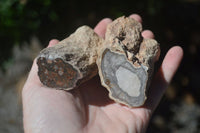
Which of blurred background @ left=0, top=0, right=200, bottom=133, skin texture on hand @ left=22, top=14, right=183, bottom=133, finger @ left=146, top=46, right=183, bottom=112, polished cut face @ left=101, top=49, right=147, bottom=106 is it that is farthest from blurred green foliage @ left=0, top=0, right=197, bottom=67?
polished cut face @ left=101, top=49, right=147, bottom=106

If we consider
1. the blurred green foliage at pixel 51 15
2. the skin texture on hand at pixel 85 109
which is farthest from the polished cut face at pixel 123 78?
the blurred green foliage at pixel 51 15

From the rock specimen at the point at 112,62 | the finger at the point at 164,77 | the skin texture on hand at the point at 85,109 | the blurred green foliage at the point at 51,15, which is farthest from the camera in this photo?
the blurred green foliage at the point at 51,15

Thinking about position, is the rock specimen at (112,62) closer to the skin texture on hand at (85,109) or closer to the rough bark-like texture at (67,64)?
the rough bark-like texture at (67,64)

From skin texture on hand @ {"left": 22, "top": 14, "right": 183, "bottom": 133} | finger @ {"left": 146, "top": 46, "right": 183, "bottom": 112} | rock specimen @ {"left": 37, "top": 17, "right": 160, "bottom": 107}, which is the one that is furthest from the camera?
finger @ {"left": 146, "top": 46, "right": 183, "bottom": 112}

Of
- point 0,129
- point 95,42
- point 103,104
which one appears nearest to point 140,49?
point 95,42

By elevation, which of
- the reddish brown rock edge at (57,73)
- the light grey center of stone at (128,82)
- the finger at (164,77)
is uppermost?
the reddish brown rock edge at (57,73)

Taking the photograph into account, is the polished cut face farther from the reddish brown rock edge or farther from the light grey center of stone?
the reddish brown rock edge

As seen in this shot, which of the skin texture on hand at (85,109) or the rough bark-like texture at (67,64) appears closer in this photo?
Result: the skin texture on hand at (85,109)

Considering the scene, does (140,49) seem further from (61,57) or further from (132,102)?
(61,57)
